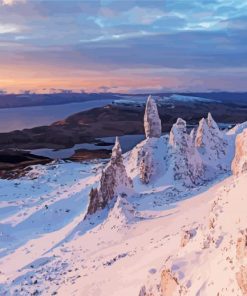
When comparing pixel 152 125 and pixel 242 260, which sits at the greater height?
pixel 152 125

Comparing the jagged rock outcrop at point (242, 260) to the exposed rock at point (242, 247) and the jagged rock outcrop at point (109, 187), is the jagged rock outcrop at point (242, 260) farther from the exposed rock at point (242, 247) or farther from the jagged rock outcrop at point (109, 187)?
the jagged rock outcrop at point (109, 187)

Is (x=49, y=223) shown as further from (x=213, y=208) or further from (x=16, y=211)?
(x=213, y=208)

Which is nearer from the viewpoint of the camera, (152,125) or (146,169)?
(146,169)

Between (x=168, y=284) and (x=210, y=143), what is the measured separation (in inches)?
1293

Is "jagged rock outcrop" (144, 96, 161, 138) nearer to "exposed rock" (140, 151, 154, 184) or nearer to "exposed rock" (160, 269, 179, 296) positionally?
"exposed rock" (140, 151, 154, 184)

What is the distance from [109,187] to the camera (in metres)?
34.2

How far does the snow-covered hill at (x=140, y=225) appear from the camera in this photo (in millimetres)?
14414

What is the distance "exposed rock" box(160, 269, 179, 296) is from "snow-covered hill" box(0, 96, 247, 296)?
3 centimetres

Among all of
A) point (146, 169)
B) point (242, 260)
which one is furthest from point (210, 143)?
point (242, 260)

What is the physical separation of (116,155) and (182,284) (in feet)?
73.0

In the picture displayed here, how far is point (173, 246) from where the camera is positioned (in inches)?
827

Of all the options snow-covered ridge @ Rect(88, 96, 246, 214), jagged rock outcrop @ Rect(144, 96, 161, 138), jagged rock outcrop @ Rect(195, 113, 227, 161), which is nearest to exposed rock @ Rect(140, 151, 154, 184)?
snow-covered ridge @ Rect(88, 96, 246, 214)

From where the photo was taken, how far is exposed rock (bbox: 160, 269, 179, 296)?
14.0 meters

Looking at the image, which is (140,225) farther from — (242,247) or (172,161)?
(242,247)
